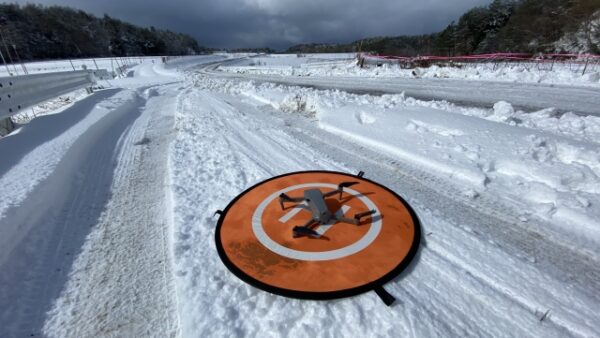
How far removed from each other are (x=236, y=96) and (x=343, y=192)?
8.83 meters

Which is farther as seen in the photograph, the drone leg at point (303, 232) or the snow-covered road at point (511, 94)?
the snow-covered road at point (511, 94)

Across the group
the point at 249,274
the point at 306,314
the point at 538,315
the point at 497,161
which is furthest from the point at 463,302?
the point at 497,161

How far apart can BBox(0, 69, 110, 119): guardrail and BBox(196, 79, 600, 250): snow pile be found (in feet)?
23.2

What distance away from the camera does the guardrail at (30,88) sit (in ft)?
20.5

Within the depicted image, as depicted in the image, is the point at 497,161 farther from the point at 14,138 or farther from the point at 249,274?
the point at 14,138

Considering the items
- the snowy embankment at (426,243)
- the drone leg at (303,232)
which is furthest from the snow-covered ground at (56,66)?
the drone leg at (303,232)

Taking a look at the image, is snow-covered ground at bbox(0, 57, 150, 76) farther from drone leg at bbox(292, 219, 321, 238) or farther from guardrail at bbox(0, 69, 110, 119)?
drone leg at bbox(292, 219, 321, 238)

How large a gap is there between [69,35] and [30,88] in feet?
233

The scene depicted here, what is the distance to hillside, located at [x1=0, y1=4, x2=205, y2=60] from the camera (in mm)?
50688

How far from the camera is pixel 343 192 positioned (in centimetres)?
341

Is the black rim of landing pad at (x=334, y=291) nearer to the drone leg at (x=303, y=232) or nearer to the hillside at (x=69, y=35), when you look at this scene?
the drone leg at (x=303, y=232)

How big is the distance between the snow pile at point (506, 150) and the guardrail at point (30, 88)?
7.08m

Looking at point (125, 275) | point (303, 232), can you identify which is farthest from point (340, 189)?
point (125, 275)

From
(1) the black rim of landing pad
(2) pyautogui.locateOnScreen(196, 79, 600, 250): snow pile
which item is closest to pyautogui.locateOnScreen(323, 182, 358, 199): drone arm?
(1) the black rim of landing pad
